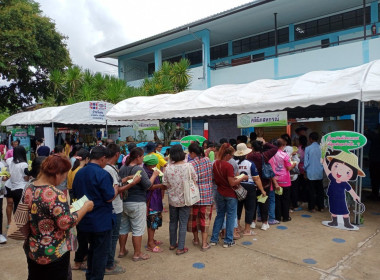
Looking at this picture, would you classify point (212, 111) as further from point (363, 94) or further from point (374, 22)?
point (374, 22)

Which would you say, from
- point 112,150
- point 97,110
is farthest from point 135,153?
point 97,110

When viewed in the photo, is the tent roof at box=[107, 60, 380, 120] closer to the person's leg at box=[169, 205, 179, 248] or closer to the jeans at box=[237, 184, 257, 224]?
the jeans at box=[237, 184, 257, 224]

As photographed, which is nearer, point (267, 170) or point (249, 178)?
point (249, 178)

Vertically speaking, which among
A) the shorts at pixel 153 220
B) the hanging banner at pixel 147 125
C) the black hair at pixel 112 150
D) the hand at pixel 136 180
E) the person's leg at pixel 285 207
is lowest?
the person's leg at pixel 285 207

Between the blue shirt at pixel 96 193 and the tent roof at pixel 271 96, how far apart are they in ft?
14.1

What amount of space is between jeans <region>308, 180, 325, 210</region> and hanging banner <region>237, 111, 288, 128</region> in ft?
4.53

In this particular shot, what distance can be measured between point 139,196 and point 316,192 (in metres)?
4.21

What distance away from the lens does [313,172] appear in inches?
230

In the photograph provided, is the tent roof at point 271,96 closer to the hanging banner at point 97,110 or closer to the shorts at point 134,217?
the hanging banner at point 97,110

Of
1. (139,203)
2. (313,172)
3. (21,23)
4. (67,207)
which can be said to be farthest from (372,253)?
(21,23)

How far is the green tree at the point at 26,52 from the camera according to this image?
47.3ft

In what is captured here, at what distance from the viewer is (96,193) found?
291 cm

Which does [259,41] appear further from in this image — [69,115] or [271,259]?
[271,259]

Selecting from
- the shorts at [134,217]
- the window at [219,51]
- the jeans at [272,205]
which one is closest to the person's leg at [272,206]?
the jeans at [272,205]
